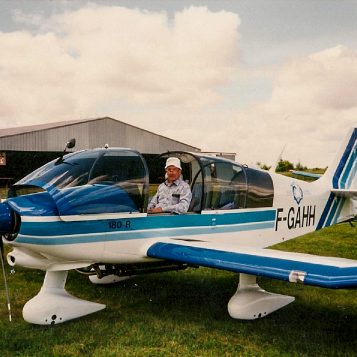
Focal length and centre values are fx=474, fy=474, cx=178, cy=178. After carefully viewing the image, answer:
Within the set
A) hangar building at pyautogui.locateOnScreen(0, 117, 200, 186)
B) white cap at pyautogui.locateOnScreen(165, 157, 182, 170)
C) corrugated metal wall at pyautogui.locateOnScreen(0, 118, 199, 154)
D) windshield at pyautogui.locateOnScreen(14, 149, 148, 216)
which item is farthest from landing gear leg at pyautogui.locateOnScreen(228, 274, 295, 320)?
corrugated metal wall at pyautogui.locateOnScreen(0, 118, 199, 154)

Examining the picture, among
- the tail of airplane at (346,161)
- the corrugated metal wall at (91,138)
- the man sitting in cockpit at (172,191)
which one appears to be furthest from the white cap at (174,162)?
the corrugated metal wall at (91,138)

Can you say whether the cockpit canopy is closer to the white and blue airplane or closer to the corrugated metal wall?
the white and blue airplane

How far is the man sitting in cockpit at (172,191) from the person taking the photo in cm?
588

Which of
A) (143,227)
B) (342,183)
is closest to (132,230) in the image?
(143,227)

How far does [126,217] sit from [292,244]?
653 centimetres

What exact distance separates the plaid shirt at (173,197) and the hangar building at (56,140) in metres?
17.6

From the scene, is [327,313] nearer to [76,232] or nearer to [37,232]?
[76,232]

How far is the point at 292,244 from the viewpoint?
10.8 metres

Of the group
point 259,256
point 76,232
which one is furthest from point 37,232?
point 259,256

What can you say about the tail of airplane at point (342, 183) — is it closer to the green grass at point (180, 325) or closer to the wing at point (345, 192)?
the wing at point (345, 192)

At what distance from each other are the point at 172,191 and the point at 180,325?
5.58 feet

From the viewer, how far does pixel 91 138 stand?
Answer: 2538 centimetres

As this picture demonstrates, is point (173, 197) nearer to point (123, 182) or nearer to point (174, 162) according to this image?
point (174, 162)

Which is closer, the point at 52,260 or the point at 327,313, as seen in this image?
the point at 52,260
